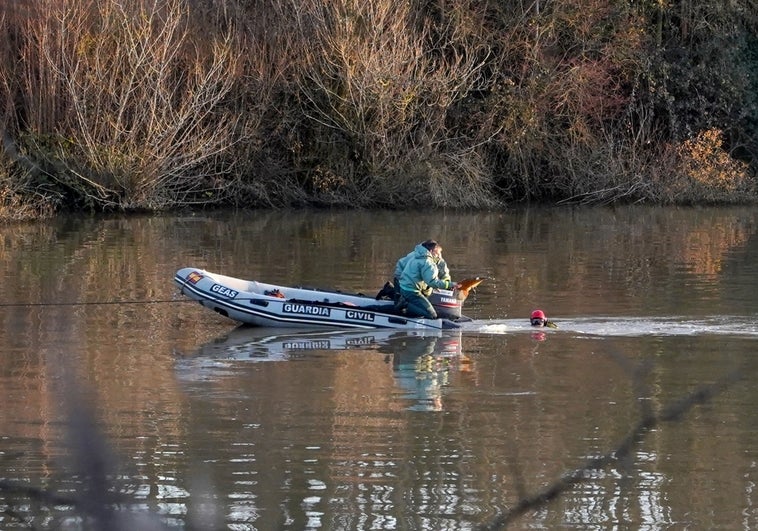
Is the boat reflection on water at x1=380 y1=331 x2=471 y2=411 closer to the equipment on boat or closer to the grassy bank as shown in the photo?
the equipment on boat

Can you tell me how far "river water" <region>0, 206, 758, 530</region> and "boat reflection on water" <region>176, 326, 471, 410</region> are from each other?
49 millimetres

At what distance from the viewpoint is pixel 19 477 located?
7.66 metres

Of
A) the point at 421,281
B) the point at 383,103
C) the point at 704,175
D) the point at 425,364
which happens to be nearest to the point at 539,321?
the point at 421,281

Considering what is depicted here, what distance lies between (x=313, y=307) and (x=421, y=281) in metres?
1.22

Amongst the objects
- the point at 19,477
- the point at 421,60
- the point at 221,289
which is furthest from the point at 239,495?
the point at 421,60

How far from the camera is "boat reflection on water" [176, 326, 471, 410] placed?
11.3 metres

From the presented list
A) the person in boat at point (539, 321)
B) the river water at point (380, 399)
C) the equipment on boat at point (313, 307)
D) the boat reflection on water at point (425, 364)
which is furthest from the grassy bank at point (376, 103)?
the person in boat at point (539, 321)

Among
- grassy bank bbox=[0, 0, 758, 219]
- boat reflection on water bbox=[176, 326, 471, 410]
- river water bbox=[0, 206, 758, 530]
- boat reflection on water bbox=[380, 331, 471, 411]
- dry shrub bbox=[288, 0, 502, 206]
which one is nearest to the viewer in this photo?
river water bbox=[0, 206, 758, 530]

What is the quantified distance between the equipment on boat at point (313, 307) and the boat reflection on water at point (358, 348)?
0.31 feet

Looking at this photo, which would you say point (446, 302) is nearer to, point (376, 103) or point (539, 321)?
point (539, 321)

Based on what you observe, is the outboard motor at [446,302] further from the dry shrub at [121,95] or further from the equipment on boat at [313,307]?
the dry shrub at [121,95]

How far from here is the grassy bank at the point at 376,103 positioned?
2661 cm

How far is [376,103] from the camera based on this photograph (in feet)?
94.0

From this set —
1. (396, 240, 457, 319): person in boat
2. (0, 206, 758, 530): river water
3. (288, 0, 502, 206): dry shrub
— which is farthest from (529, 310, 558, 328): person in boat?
(288, 0, 502, 206): dry shrub
